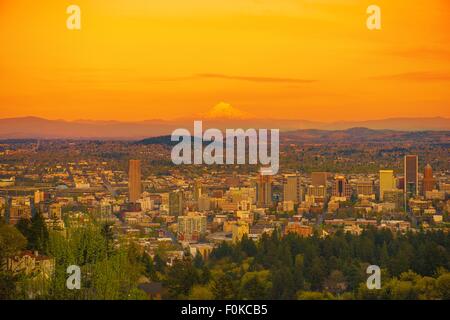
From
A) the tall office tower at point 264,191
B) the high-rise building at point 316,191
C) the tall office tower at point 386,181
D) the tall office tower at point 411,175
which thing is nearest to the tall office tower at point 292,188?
the high-rise building at point 316,191

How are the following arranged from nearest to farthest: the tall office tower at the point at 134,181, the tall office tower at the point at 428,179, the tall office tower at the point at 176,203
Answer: the tall office tower at the point at 176,203 < the tall office tower at the point at 134,181 < the tall office tower at the point at 428,179

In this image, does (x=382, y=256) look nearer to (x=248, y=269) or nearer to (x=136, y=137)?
(x=248, y=269)

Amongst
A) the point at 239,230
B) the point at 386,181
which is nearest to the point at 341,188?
the point at 386,181

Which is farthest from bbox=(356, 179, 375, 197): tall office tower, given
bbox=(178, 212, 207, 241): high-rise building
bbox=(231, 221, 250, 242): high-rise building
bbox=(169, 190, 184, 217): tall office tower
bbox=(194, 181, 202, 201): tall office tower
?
bbox=(178, 212, 207, 241): high-rise building

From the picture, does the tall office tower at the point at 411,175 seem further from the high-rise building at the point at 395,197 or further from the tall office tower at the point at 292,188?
the tall office tower at the point at 292,188

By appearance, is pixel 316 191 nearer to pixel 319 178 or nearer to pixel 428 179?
pixel 319 178

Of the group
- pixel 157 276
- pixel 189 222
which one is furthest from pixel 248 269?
pixel 189 222
